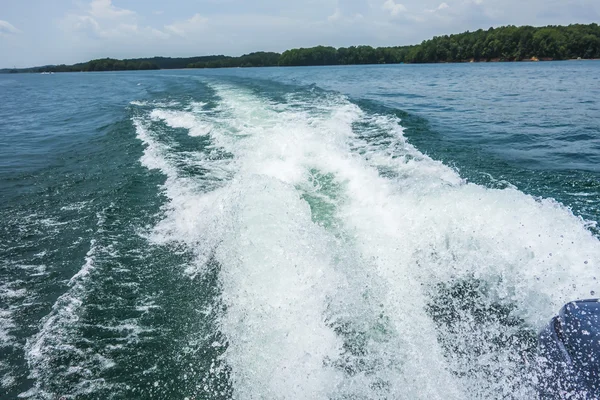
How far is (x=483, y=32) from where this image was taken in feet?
272

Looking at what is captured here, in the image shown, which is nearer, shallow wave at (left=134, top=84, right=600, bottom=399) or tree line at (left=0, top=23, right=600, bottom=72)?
shallow wave at (left=134, top=84, right=600, bottom=399)

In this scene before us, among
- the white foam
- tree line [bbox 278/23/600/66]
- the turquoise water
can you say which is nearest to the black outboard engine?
the turquoise water

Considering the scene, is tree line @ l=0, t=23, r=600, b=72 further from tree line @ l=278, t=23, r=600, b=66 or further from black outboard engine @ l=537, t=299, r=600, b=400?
black outboard engine @ l=537, t=299, r=600, b=400

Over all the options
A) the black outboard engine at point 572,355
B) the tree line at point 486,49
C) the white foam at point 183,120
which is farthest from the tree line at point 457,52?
the black outboard engine at point 572,355

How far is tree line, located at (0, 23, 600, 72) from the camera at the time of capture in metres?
63.3

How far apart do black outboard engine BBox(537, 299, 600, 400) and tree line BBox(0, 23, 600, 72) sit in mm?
82565

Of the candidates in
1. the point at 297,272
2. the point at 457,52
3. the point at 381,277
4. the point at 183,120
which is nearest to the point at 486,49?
the point at 457,52

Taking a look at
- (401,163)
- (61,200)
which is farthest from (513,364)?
(61,200)

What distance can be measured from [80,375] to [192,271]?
6.14ft

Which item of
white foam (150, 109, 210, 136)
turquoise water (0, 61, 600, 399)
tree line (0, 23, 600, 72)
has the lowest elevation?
turquoise water (0, 61, 600, 399)

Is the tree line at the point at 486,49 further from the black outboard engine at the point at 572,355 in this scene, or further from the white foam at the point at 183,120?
the black outboard engine at the point at 572,355

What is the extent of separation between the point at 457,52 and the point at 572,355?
91908 millimetres

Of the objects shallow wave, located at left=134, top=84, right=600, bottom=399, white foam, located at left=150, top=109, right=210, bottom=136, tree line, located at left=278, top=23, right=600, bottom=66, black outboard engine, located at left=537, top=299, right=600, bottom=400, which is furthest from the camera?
tree line, located at left=278, top=23, right=600, bottom=66

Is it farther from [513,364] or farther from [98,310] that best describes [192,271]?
[513,364]
